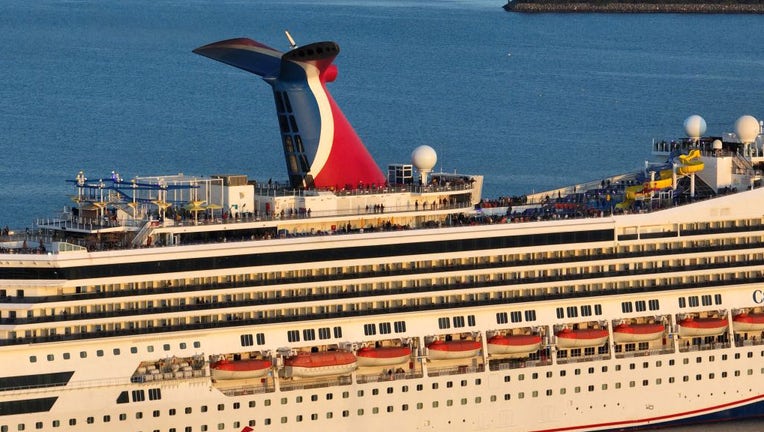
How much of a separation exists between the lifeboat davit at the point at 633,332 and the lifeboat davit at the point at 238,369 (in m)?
10.4

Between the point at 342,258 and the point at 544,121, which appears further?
the point at 544,121

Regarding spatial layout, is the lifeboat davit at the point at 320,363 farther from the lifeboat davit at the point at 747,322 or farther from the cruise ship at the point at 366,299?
the lifeboat davit at the point at 747,322

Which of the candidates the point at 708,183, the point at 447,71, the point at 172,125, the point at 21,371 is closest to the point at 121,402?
the point at 21,371

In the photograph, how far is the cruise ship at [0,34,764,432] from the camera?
50.7 m

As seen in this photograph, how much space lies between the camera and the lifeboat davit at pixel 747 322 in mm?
58375

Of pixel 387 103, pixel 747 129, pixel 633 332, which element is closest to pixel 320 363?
pixel 633 332

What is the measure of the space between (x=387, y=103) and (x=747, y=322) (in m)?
67.8

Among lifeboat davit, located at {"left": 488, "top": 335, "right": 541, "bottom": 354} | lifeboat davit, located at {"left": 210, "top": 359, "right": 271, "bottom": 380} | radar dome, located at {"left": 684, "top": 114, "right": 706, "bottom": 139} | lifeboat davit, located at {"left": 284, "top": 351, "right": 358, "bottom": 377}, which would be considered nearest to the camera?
lifeboat davit, located at {"left": 210, "top": 359, "right": 271, "bottom": 380}

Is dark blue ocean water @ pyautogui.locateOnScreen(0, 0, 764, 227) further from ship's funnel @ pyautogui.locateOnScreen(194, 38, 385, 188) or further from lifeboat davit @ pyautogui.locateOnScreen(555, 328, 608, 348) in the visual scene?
lifeboat davit @ pyautogui.locateOnScreen(555, 328, 608, 348)

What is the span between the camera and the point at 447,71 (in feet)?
498

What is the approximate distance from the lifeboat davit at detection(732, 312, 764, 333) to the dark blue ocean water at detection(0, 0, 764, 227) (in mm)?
31571

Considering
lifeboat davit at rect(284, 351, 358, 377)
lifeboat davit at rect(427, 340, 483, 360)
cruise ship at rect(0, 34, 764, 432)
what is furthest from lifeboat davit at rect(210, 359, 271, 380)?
lifeboat davit at rect(427, 340, 483, 360)

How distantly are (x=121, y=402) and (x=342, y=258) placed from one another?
6.98 meters

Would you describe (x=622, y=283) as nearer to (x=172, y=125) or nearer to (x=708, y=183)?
(x=708, y=183)
